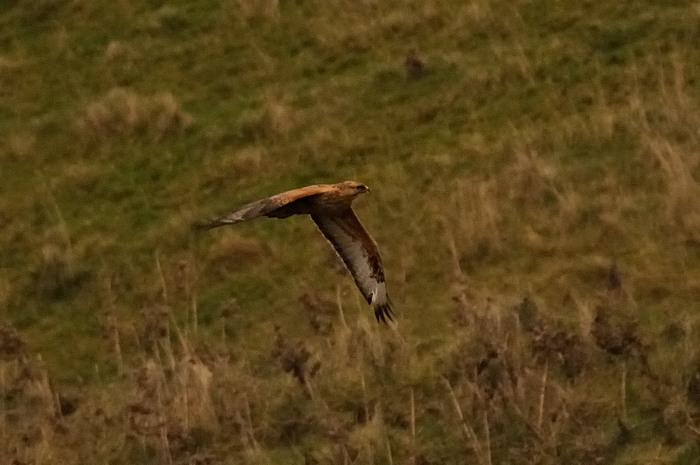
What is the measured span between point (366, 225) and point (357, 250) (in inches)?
120

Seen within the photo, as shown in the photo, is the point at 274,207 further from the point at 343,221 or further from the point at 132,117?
the point at 132,117

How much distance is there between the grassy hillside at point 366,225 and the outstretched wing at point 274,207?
166cm

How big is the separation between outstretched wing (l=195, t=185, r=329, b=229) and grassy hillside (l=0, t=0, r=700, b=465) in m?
1.66

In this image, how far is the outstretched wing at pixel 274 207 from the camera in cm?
663

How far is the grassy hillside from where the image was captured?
28.5 feet

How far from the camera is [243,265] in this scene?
1080 cm

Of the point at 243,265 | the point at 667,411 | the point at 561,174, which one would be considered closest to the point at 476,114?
the point at 561,174

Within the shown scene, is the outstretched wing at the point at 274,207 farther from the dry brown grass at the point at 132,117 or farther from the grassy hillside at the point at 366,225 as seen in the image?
the dry brown grass at the point at 132,117

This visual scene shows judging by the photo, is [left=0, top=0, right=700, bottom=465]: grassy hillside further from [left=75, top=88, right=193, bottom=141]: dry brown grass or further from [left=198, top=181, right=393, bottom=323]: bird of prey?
[left=198, top=181, right=393, bottom=323]: bird of prey

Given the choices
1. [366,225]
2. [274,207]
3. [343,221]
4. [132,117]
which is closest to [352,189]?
[343,221]

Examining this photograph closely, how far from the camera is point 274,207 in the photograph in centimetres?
686

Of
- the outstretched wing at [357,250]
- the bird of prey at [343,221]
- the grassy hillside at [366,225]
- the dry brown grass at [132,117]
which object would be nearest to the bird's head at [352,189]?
the bird of prey at [343,221]

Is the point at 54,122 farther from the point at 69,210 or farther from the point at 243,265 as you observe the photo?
the point at 243,265

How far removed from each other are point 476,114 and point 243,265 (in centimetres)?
257
